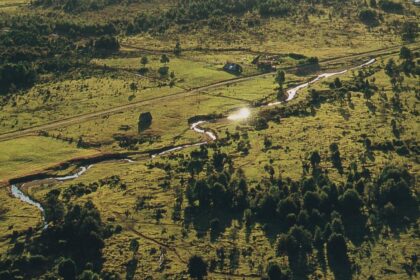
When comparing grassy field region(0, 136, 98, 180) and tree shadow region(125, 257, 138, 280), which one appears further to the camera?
grassy field region(0, 136, 98, 180)

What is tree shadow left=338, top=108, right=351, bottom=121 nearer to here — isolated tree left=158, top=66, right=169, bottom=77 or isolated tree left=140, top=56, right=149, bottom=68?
isolated tree left=158, top=66, right=169, bottom=77

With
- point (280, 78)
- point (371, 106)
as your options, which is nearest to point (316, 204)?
point (371, 106)

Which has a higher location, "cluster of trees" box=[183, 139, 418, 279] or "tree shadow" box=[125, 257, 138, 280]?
"cluster of trees" box=[183, 139, 418, 279]

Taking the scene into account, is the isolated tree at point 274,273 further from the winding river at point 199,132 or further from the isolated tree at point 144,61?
the isolated tree at point 144,61

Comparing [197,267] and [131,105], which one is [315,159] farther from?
[131,105]

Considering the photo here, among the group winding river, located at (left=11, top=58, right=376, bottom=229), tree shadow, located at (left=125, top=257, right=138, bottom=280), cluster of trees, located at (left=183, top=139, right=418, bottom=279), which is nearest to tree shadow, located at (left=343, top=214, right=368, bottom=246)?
cluster of trees, located at (left=183, top=139, right=418, bottom=279)

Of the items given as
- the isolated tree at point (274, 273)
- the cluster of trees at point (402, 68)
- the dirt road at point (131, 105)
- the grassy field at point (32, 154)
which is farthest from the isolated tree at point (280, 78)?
the isolated tree at point (274, 273)

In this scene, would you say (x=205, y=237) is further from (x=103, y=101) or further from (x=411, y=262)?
(x=103, y=101)
